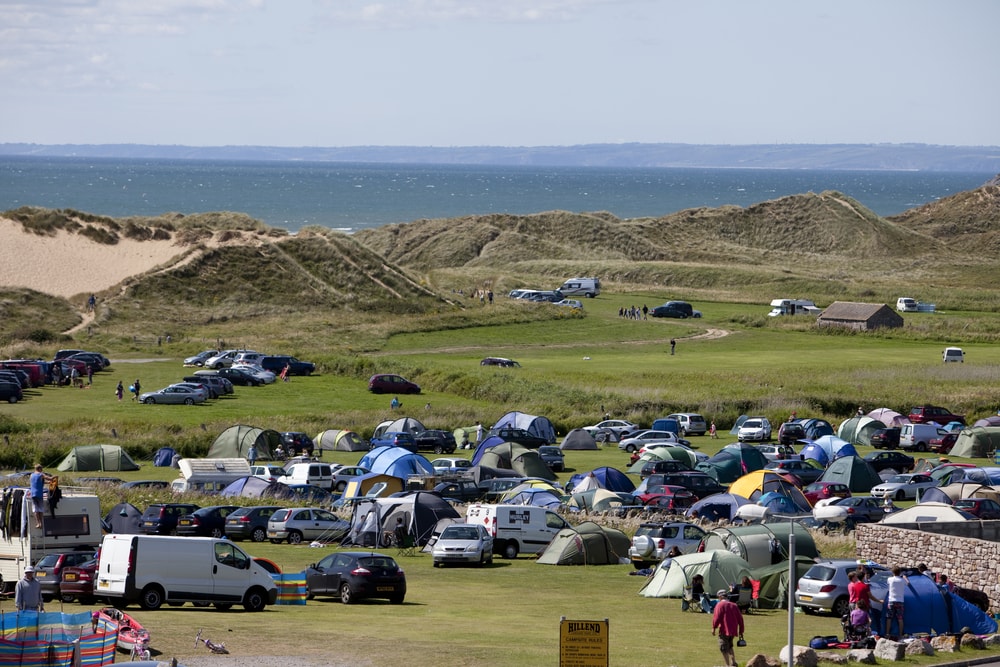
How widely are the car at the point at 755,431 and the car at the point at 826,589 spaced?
2883 centimetres

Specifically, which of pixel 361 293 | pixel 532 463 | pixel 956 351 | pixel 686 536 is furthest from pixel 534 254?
pixel 686 536

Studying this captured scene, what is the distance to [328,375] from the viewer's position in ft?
225

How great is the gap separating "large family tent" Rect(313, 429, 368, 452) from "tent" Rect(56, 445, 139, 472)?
24.5ft

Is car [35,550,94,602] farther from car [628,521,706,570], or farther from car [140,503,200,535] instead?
car [628,521,706,570]

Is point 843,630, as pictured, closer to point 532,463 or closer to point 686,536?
point 686,536

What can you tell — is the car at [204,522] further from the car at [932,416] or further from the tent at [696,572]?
the car at [932,416]

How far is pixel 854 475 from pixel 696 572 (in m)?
18.8

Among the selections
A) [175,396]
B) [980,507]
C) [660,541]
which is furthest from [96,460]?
[980,507]

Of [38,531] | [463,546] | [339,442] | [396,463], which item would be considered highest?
[38,531]

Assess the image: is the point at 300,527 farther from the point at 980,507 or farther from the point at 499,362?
the point at 499,362

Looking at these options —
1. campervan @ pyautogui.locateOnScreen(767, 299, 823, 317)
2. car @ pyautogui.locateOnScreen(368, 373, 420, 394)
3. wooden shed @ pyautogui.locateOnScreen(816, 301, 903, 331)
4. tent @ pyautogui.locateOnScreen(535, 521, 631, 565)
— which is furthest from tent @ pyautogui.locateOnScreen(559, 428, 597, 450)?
campervan @ pyautogui.locateOnScreen(767, 299, 823, 317)

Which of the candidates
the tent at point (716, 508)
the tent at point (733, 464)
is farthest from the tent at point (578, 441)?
the tent at point (716, 508)

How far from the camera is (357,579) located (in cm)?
2509

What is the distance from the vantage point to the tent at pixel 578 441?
2072 inches
